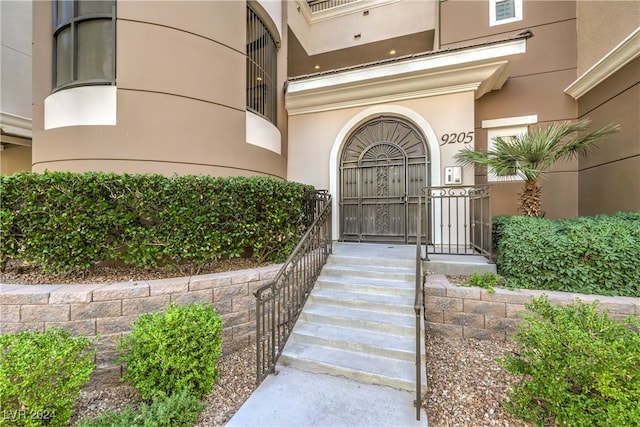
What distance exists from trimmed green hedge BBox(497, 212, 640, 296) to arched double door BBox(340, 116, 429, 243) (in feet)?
8.04

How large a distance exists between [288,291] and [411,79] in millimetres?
5263

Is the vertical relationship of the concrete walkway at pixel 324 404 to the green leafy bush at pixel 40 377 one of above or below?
below

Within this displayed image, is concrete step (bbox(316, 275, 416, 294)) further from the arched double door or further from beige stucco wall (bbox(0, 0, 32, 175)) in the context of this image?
beige stucco wall (bbox(0, 0, 32, 175))

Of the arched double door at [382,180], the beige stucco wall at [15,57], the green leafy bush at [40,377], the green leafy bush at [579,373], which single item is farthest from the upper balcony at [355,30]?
the green leafy bush at [579,373]

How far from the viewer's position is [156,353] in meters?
2.64

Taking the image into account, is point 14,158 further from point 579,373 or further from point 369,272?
point 579,373

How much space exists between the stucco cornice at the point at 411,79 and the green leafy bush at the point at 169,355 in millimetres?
5608

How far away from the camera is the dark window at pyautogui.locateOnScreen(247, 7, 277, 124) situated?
19.0 feet

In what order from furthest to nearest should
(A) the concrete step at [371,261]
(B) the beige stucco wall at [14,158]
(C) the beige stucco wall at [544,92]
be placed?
1. (B) the beige stucco wall at [14,158]
2. (C) the beige stucco wall at [544,92]
3. (A) the concrete step at [371,261]

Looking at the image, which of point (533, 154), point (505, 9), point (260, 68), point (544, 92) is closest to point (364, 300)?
point (533, 154)

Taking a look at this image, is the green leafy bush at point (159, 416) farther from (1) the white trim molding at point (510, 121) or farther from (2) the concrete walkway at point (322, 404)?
(1) the white trim molding at point (510, 121)

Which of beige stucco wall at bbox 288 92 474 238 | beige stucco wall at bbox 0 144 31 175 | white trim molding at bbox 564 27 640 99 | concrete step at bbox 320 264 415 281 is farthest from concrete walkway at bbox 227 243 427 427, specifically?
beige stucco wall at bbox 0 144 31 175

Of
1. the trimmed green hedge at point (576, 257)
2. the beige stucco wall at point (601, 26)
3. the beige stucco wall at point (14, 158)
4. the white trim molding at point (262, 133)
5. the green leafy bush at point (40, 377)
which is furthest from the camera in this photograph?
the beige stucco wall at point (14, 158)

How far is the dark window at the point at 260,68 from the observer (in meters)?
5.78
